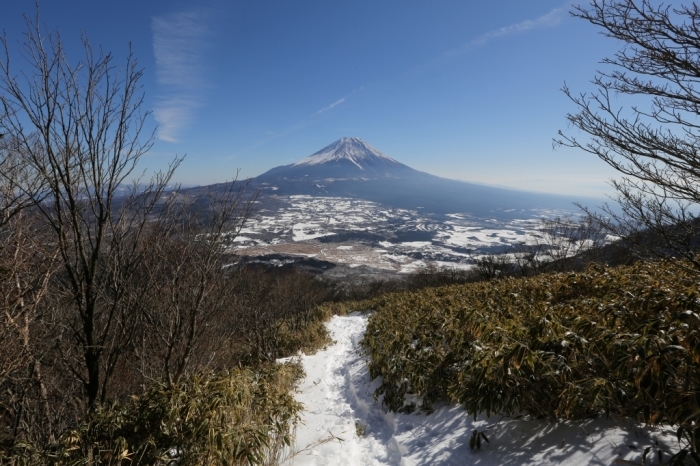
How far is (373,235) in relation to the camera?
320 feet

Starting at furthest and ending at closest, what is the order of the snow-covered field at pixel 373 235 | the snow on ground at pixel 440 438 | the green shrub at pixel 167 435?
the snow-covered field at pixel 373 235 → the green shrub at pixel 167 435 → the snow on ground at pixel 440 438

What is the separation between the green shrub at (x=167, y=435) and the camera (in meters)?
2.33

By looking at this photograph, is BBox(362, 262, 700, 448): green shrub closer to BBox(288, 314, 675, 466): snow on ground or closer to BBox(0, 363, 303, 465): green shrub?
BBox(288, 314, 675, 466): snow on ground

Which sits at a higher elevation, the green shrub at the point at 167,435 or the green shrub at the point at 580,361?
the green shrub at the point at 580,361

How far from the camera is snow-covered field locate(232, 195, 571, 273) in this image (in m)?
70.6

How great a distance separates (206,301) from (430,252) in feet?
258

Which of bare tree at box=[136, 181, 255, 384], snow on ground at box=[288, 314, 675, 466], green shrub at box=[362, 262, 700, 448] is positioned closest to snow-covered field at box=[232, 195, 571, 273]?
bare tree at box=[136, 181, 255, 384]

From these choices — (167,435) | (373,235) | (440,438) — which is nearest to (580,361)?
(440,438)

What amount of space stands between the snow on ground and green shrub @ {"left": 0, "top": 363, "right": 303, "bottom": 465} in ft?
2.58

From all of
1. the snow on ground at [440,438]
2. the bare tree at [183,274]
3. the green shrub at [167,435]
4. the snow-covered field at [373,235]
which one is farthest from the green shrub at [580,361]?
the snow-covered field at [373,235]

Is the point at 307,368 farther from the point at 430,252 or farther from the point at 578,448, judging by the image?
the point at 430,252

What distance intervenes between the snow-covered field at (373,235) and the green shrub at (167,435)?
49.2 metres

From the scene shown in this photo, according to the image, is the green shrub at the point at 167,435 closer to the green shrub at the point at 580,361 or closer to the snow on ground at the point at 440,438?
the snow on ground at the point at 440,438

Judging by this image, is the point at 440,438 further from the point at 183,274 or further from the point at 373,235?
the point at 373,235
